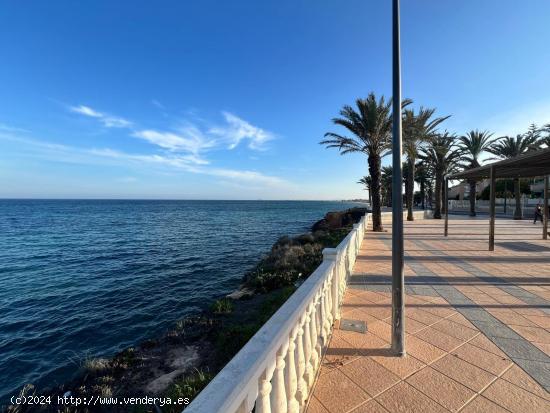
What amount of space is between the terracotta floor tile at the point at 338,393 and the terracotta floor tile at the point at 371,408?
45 mm

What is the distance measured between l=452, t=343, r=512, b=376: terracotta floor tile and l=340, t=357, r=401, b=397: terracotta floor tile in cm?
95

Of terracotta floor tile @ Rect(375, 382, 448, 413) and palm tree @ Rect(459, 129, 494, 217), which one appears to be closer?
terracotta floor tile @ Rect(375, 382, 448, 413)

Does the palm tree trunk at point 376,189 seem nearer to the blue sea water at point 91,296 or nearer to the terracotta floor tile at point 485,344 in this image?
the blue sea water at point 91,296

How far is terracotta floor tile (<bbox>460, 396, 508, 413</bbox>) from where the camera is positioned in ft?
7.55

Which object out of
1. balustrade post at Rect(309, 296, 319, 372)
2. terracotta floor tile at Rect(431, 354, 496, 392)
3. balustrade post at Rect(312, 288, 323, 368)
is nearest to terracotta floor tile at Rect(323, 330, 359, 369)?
balustrade post at Rect(312, 288, 323, 368)

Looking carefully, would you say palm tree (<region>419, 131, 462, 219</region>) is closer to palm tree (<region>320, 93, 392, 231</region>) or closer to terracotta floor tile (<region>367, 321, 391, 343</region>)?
palm tree (<region>320, 93, 392, 231</region>)

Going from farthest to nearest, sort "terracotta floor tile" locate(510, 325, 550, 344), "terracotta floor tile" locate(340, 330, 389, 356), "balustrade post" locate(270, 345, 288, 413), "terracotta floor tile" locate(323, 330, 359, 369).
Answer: "terracotta floor tile" locate(510, 325, 550, 344) → "terracotta floor tile" locate(340, 330, 389, 356) → "terracotta floor tile" locate(323, 330, 359, 369) → "balustrade post" locate(270, 345, 288, 413)

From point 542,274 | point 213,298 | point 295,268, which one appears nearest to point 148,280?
point 213,298

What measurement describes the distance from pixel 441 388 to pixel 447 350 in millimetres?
784

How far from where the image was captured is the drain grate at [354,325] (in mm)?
3811

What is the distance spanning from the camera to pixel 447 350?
323 centimetres

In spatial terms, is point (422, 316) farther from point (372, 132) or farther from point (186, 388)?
point (372, 132)

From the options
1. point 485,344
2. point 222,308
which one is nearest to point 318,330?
point 485,344

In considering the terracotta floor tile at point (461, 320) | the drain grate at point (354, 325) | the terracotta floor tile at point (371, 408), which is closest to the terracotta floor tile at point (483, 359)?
the terracotta floor tile at point (461, 320)
